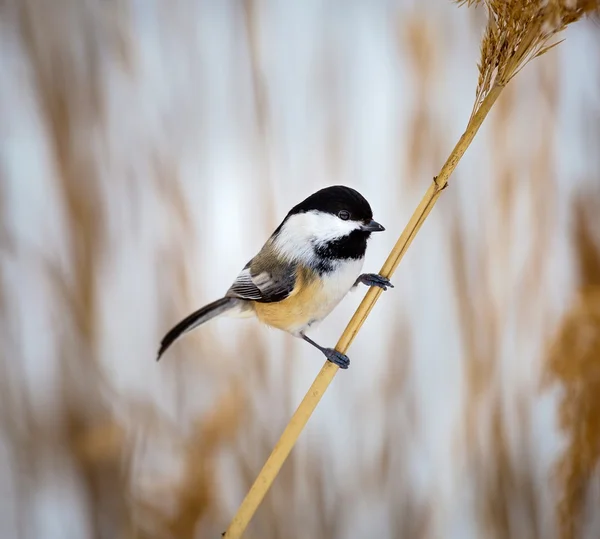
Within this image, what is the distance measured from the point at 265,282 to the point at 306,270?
2.4 inches

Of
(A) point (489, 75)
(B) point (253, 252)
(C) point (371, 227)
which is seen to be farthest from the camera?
(B) point (253, 252)

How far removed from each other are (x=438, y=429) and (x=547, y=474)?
0.68 feet

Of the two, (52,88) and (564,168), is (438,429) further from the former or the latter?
(52,88)

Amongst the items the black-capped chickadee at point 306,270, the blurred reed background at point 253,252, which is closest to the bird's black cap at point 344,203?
the black-capped chickadee at point 306,270

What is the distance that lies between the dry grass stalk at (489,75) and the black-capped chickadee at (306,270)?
2.8 inches

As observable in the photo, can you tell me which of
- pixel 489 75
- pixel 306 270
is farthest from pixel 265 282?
pixel 489 75

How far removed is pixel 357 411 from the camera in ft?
2.82

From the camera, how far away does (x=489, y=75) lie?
59 cm

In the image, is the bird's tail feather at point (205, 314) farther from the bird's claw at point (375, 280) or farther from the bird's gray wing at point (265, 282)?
the bird's claw at point (375, 280)

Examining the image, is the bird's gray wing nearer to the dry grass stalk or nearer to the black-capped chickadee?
the black-capped chickadee

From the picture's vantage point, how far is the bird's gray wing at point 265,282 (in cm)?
74

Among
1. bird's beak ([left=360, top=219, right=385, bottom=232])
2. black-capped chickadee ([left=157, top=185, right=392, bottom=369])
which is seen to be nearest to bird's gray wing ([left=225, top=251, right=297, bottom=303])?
black-capped chickadee ([left=157, top=185, right=392, bottom=369])

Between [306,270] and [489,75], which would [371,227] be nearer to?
[306,270]

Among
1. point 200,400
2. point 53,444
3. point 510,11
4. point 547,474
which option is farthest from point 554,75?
point 53,444
